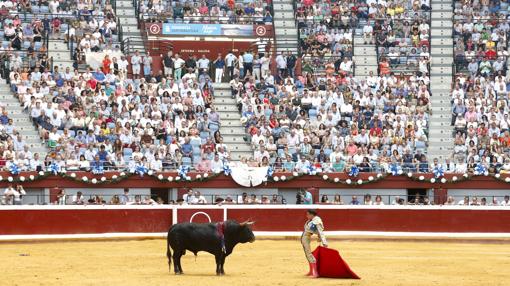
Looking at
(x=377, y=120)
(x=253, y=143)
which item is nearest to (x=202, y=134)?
(x=253, y=143)

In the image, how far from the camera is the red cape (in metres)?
21.0

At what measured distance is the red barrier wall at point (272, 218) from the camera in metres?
30.1

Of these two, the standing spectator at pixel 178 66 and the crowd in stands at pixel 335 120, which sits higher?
the standing spectator at pixel 178 66

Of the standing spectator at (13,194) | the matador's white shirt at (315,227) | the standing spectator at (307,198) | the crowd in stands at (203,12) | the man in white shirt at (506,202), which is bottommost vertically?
the man in white shirt at (506,202)

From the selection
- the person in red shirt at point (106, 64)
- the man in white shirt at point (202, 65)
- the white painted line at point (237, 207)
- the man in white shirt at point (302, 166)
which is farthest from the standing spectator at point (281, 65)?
the white painted line at point (237, 207)

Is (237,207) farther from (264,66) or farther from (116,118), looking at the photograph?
(264,66)

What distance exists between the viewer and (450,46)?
4059cm

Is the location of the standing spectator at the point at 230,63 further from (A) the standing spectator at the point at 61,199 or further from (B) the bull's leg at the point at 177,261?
(B) the bull's leg at the point at 177,261

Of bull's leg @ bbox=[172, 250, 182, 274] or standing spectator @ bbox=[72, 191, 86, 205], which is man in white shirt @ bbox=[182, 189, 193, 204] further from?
bull's leg @ bbox=[172, 250, 182, 274]

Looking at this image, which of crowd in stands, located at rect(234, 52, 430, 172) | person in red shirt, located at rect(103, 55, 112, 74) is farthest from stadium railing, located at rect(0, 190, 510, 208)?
person in red shirt, located at rect(103, 55, 112, 74)

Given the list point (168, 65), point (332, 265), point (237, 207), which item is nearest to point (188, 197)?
point (237, 207)

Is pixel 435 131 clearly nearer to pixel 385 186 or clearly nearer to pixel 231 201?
pixel 385 186

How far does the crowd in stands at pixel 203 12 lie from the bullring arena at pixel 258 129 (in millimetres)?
64

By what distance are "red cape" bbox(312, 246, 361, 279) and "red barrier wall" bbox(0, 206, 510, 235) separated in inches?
390
